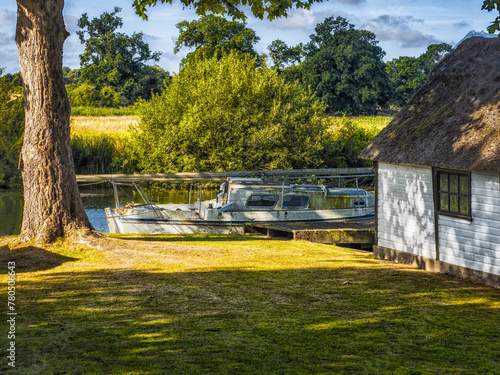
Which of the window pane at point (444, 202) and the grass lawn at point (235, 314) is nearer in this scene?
the grass lawn at point (235, 314)

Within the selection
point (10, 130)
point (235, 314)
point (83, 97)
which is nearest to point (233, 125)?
point (10, 130)

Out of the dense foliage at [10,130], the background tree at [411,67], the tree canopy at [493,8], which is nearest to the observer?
the tree canopy at [493,8]

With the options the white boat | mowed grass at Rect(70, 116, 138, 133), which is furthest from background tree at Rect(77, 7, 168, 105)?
the white boat

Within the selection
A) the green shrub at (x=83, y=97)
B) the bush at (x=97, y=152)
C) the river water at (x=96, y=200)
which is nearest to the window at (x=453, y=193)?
the river water at (x=96, y=200)

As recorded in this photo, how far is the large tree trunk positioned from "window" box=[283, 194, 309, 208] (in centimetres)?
1267

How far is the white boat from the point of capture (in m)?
25.7

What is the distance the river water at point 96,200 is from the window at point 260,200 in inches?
325

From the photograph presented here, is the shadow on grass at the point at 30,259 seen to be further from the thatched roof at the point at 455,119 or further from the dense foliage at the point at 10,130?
the dense foliage at the point at 10,130

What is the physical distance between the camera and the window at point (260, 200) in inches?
1035

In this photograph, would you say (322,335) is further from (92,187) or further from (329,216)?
(92,187)

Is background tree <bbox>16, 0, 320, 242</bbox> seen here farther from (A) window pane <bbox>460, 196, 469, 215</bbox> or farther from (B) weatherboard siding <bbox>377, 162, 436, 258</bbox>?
(A) window pane <bbox>460, 196, 469, 215</bbox>

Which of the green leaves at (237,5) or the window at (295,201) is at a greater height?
the green leaves at (237,5)

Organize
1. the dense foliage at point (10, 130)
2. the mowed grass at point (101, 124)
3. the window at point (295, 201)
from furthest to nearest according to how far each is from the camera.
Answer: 1. the mowed grass at point (101, 124)
2. the dense foliage at point (10, 130)
3. the window at point (295, 201)

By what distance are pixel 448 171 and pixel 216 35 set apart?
59.2 meters
